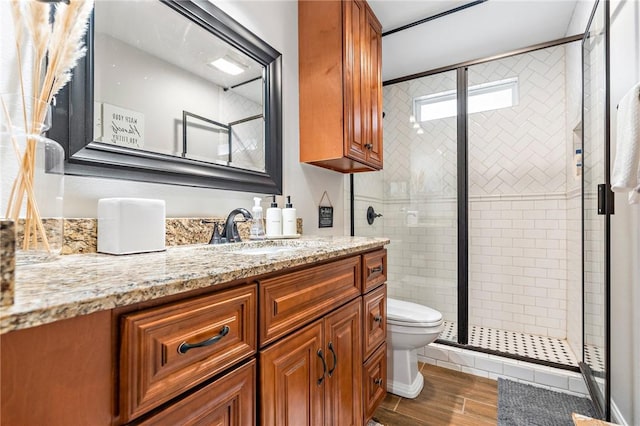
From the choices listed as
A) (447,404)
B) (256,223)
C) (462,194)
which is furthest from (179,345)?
(462,194)

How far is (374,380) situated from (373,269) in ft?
1.81

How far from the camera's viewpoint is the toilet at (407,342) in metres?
1.73

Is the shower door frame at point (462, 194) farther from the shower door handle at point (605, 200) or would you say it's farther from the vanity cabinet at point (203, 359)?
the vanity cabinet at point (203, 359)

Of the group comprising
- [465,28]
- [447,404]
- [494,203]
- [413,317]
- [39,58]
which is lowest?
[447,404]

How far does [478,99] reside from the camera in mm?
2691

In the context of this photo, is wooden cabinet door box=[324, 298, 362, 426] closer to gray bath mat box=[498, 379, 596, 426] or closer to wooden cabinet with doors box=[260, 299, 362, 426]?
wooden cabinet with doors box=[260, 299, 362, 426]

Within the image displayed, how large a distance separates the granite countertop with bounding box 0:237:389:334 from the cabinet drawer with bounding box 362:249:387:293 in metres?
0.50

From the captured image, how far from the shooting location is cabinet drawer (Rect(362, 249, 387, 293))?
131cm

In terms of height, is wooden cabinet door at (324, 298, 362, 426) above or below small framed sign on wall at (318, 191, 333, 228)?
below

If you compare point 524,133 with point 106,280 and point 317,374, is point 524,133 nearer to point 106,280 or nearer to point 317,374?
point 317,374

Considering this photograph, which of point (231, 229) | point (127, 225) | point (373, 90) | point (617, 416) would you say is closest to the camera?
point (127, 225)

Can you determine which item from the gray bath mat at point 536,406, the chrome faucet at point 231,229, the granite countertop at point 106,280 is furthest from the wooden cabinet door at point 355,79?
the gray bath mat at point 536,406

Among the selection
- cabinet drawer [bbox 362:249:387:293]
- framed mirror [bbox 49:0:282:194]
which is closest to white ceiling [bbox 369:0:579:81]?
framed mirror [bbox 49:0:282:194]

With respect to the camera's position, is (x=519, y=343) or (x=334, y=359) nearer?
(x=334, y=359)
